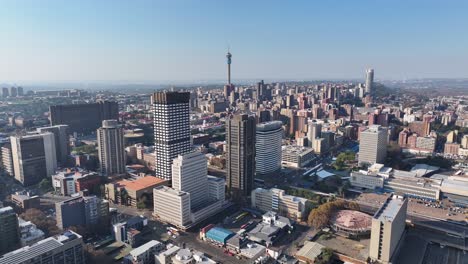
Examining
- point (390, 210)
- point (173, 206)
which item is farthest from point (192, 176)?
point (390, 210)

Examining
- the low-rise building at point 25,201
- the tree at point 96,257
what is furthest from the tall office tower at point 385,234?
the low-rise building at point 25,201

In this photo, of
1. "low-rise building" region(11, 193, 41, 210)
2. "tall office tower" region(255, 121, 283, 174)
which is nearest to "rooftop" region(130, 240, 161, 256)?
"low-rise building" region(11, 193, 41, 210)

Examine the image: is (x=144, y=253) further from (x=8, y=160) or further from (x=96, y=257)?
(x=8, y=160)

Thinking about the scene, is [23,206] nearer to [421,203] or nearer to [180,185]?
[180,185]

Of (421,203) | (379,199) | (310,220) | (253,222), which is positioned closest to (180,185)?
(253,222)

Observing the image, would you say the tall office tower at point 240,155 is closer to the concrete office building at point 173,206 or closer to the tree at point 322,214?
the concrete office building at point 173,206

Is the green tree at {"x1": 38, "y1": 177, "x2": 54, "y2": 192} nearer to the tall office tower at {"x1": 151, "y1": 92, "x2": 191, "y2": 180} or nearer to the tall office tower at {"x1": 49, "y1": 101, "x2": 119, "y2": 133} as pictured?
the tall office tower at {"x1": 151, "y1": 92, "x2": 191, "y2": 180}
